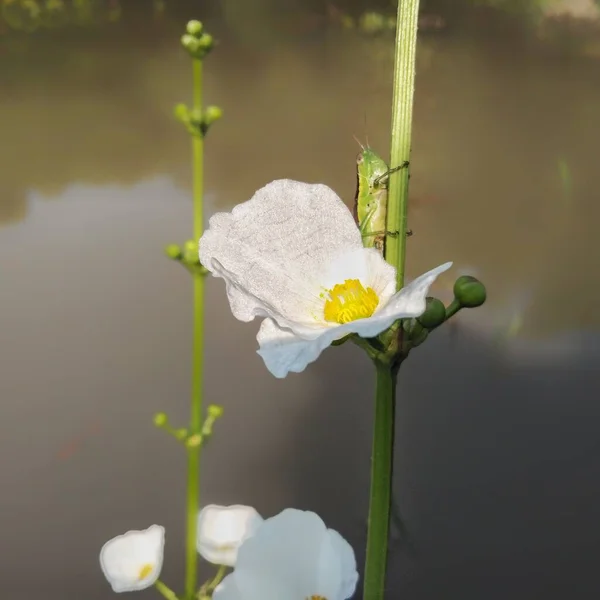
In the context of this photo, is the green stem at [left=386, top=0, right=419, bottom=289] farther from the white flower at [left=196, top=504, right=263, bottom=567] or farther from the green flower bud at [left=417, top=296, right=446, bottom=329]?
the white flower at [left=196, top=504, right=263, bottom=567]

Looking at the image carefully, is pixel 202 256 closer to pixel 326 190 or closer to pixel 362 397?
pixel 326 190

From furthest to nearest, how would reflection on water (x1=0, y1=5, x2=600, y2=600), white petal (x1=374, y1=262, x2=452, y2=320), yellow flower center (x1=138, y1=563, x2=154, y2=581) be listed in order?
1. reflection on water (x1=0, y1=5, x2=600, y2=600)
2. yellow flower center (x1=138, y1=563, x2=154, y2=581)
3. white petal (x1=374, y1=262, x2=452, y2=320)

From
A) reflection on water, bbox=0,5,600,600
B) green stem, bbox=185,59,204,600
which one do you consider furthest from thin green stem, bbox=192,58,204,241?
reflection on water, bbox=0,5,600,600

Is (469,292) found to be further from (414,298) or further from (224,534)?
(224,534)

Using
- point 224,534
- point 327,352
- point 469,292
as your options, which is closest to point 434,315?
point 469,292

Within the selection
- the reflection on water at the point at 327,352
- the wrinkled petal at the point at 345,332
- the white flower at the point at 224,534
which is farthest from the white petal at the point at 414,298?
the reflection on water at the point at 327,352

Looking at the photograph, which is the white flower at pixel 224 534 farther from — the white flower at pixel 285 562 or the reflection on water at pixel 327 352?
the reflection on water at pixel 327 352
